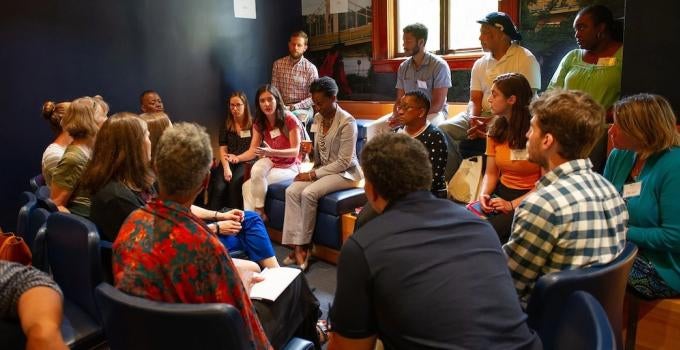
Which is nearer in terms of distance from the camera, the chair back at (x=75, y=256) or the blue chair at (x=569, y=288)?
the blue chair at (x=569, y=288)

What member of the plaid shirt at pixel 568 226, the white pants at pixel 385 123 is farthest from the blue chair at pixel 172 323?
the white pants at pixel 385 123

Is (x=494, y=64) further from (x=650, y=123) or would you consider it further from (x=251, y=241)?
(x=251, y=241)

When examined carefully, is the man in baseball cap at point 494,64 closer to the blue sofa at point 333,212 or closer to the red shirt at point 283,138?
the blue sofa at point 333,212

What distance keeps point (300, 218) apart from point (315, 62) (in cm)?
319

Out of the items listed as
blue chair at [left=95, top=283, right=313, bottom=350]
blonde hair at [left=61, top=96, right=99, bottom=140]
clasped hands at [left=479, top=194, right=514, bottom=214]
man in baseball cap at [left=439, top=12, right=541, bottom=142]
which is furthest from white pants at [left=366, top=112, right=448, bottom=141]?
blue chair at [left=95, top=283, right=313, bottom=350]

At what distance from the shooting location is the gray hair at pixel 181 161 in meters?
1.47

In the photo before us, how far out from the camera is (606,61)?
3.15m

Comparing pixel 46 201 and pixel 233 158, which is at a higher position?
pixel 46 201

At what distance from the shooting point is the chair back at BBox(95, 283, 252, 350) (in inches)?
45.6

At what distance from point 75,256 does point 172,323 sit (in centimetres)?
97

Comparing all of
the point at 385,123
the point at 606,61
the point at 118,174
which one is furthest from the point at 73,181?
the point at 606,61

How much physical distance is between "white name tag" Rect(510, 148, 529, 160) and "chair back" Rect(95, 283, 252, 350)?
6.62 ft

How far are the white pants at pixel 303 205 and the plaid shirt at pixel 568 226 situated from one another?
2210 millimetres

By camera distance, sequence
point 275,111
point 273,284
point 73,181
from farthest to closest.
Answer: point 275,111, point 73,181, point 273,284
